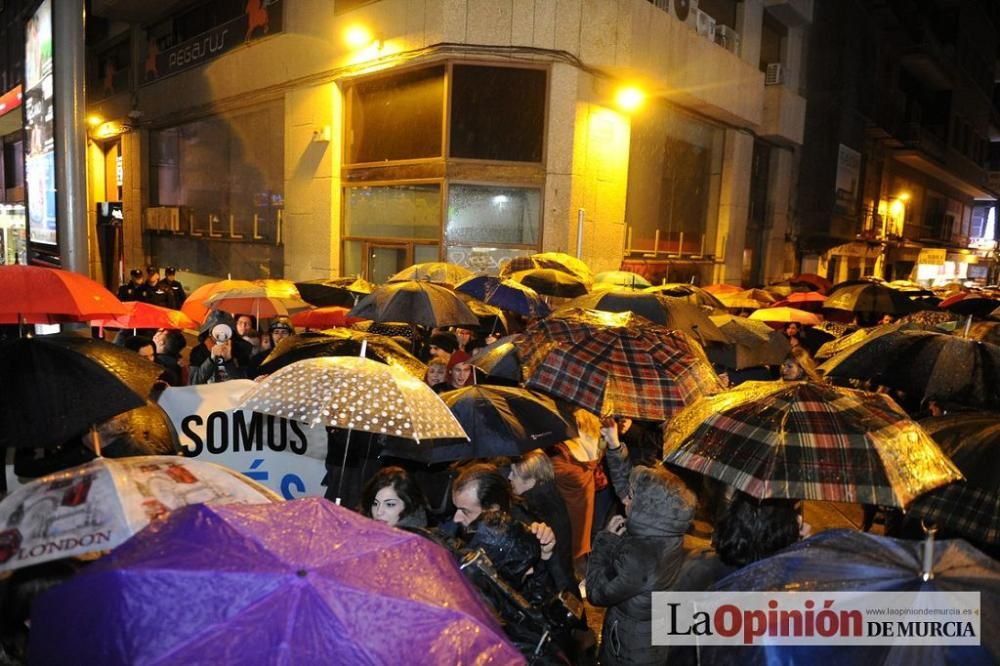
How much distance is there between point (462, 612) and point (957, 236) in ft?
159

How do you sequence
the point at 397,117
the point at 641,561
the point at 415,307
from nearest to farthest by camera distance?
the point at 641,561 → the point at 415,307 → the point at 397,117

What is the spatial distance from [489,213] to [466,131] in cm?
151

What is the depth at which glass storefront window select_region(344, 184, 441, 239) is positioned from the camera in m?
13.3

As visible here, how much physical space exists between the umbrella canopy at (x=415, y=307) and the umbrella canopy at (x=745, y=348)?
111 inches

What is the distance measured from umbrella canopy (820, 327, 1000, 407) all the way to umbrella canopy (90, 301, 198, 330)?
614 cm

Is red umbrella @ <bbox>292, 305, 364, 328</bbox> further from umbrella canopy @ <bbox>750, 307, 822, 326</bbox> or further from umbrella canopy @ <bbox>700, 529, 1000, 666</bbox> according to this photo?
umbrella canopy @ <bbox>700, 529, 1000, 666</bbox>

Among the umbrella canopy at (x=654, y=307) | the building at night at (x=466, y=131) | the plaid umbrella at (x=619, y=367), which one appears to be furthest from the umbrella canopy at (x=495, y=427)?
the building at night at (x=466, y=131)

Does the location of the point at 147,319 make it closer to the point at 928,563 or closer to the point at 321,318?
the point at 321,318

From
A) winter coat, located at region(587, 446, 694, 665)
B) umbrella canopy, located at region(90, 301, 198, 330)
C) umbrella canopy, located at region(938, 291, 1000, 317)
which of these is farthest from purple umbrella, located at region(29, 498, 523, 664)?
umbrella canopy, located at region(938, 291, 1000, 317)

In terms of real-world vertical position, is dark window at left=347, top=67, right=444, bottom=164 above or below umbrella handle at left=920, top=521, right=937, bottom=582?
above

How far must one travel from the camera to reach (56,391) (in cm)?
359

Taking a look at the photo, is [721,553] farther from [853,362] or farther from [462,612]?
[853,362]

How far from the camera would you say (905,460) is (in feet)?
9.79

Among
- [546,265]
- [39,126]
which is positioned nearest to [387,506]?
[546,265]
